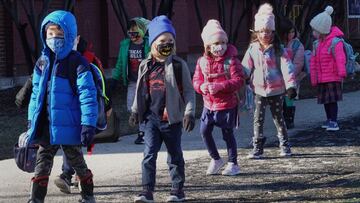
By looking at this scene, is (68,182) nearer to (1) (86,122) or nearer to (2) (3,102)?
(1) (86,122)

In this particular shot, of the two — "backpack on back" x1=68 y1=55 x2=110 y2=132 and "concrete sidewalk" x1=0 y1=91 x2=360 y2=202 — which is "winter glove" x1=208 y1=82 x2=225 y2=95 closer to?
"concrete sidewalk" x1=0 y1=91 x2=360 y2=202

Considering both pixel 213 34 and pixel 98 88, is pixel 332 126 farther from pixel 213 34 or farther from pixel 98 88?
pixel 98 88

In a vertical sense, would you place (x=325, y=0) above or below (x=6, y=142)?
above

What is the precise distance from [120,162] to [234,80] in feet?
6.26

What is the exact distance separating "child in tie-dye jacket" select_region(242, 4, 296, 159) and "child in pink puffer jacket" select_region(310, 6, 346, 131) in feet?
6.97

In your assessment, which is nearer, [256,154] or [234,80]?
[234,80]

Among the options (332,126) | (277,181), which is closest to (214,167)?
(277,181)

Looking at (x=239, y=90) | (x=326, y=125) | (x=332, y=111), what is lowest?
(x=326, y=125)

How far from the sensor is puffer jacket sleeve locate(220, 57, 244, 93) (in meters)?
7.93

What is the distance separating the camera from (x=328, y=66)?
1121 cm

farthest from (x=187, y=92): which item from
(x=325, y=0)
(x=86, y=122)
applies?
(x=325, y=0)

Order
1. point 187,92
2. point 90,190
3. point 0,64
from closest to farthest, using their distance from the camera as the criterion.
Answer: point 90,190 → point 187,92 → point 0,64

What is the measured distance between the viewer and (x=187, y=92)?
22.7ft

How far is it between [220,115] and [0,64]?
11.4m
